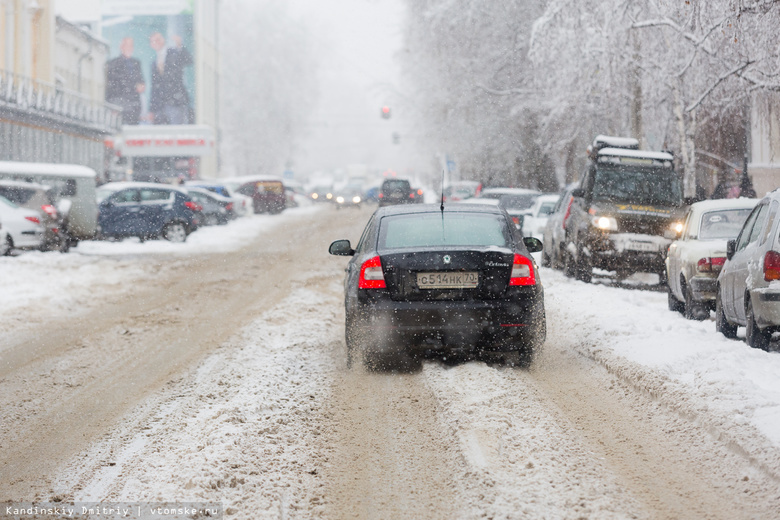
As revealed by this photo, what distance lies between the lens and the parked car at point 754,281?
8.58 meters

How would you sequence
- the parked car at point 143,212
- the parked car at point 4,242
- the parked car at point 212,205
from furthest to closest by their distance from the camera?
the parked car at point 212,205 → the parked car at point 143,212 → the parked car at point 4,242

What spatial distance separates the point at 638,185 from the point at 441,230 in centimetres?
922

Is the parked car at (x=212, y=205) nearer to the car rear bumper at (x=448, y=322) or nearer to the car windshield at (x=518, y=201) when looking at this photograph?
the car windshield at (x=518, y=201)

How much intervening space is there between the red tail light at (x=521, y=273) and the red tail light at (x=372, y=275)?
1.06 m

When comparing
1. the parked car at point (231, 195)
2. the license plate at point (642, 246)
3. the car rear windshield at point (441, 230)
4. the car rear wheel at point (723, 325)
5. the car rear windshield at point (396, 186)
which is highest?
the car rear windshield at point (396, 186)

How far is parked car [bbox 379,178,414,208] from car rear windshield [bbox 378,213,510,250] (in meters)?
35.8

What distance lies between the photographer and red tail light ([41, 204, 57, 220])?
22334mm

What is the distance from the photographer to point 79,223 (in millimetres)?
24938

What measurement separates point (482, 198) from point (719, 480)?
24111 millimetres

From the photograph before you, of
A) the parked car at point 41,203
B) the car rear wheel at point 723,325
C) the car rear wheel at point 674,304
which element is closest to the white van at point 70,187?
the parked car at point 41,203

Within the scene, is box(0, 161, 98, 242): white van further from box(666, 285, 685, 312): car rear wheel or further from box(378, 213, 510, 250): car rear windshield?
box(378, 213, 510, 250): car rear windshield

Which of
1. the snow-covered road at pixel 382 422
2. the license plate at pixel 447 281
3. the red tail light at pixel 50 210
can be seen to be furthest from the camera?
the red tail light at pixel 50 210

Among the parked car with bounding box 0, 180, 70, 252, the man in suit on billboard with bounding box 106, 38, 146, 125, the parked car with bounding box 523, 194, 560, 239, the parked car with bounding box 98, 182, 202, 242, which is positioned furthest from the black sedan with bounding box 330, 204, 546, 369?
the man in suit on billboard with bounding box 106, 38, 146, 125

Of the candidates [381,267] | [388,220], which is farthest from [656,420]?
[388,220]
